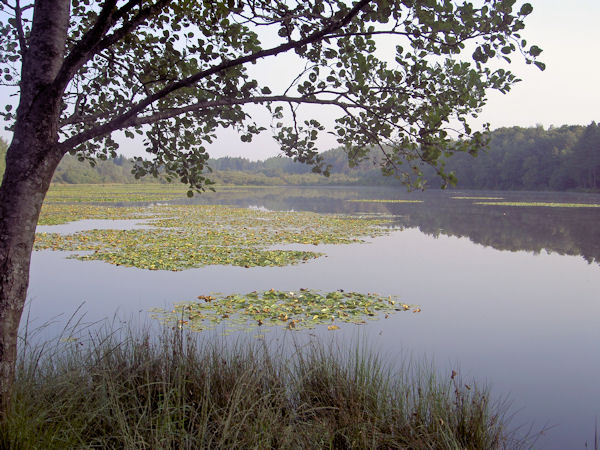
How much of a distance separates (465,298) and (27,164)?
850 cm

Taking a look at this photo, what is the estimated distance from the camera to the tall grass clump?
3268mm

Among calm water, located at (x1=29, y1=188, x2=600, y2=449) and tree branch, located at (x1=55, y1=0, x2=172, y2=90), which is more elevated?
tree branch, located at (x1=55, y1=0, x2=172, y2=90)

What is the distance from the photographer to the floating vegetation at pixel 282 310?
752 cm

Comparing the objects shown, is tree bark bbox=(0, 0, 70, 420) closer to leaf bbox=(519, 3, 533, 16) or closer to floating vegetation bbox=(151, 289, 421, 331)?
leaf bbox=(519, 3, 533, 16)

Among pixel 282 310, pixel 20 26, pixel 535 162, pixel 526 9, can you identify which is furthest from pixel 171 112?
pixel 535 162

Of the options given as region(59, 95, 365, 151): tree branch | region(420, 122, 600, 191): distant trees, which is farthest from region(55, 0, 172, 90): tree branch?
region(420, 122, 600, 191): distant trees

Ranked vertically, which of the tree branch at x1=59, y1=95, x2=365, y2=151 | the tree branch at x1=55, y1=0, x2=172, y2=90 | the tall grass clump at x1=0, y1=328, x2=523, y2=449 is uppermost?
the tree branch at x1=55, y1=0, x2=172, y2=90

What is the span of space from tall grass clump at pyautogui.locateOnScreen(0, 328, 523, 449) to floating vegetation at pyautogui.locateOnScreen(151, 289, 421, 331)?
292 centimetres

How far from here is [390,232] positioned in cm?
2103

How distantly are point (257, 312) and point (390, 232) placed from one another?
1375 cm

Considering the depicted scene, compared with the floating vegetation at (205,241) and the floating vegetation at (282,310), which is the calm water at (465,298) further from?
the floating vegetation at (205,241)

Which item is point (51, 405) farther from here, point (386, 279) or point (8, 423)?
point (386, 279)

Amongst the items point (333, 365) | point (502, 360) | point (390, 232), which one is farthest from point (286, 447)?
point (390, 232)

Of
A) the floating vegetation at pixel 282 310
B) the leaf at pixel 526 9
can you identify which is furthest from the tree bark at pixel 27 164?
the floating vegetation at pixel 282 310
